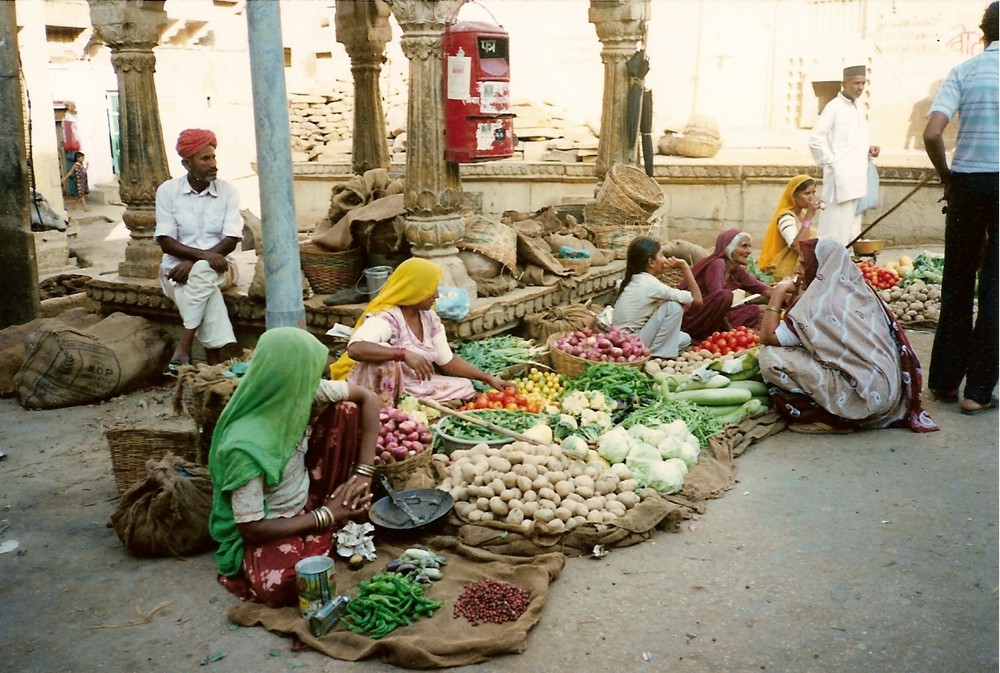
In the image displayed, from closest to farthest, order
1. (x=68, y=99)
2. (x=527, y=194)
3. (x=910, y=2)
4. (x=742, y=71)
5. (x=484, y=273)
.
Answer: (x=484, y=273) → (x=527, y=194) → (x=910, y=2) → (x=742, y=71) → (x=68, y=99)

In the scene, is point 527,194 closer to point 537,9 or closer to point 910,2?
point 537,9

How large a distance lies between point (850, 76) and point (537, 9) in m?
8.95

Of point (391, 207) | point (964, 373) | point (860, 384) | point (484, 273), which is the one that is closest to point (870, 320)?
point (860, 384)

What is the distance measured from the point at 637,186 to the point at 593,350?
3.04 meters

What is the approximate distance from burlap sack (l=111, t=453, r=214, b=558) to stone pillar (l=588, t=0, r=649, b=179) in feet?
20.1

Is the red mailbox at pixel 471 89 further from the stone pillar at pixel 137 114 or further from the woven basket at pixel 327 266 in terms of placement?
the stone pillar at pixel 137 114

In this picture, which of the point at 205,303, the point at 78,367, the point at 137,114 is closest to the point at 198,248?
the point at 205,303

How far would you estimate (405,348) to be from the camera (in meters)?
5.48

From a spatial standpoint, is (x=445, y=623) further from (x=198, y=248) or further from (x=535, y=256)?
(x=535, y=256)

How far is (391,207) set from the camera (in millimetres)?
7195

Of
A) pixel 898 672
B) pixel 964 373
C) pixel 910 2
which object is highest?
pixel 910 2

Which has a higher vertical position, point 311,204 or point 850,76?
point 850,76

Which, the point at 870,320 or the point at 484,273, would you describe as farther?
the point at 484,273

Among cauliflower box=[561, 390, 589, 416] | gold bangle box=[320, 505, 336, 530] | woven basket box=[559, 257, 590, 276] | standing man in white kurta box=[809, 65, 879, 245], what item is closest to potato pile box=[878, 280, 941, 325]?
standing man in white kurta box=[809, 65, 879, 245]
